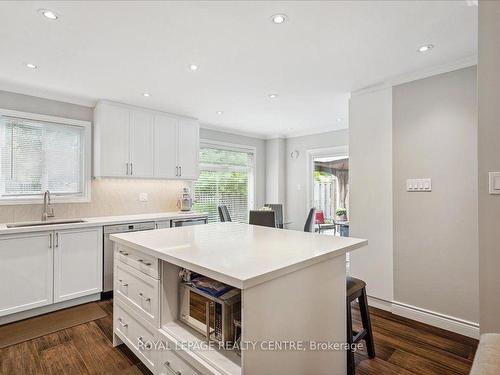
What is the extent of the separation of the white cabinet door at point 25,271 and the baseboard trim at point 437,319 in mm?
3651

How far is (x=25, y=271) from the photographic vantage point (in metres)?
2.77

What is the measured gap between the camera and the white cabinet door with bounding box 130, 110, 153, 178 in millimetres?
3852

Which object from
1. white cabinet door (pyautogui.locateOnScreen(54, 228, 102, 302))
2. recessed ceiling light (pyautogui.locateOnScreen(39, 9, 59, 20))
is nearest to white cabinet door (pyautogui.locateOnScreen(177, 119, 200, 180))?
white cabinet door (pyautogui.locateOnScreen(54, 228, 102, 302))

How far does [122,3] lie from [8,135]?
97.1 inches

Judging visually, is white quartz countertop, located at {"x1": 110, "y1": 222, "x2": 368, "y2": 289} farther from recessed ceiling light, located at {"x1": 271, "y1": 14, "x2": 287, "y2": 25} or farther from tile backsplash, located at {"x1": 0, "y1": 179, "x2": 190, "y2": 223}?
tile backsplash, located at {"x1": 0, "y1": 179, "x2": 190, "y2": 223}

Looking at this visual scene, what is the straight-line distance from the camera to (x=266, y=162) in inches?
248

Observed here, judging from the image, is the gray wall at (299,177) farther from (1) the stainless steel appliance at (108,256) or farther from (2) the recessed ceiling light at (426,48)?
(1) the stainless steel appliance at (108,256)

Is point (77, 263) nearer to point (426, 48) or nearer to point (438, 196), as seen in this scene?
point (438, 196)

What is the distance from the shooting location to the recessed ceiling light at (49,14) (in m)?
1.82

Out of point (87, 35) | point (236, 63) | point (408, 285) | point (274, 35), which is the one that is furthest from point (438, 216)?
point (87, 35)

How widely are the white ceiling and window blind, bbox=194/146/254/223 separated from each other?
6.32ft

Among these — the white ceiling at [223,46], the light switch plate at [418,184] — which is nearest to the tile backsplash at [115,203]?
the white ceiling at [223,46]

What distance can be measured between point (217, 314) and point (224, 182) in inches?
170

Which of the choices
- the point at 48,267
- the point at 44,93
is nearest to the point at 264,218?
the point at 48,267
